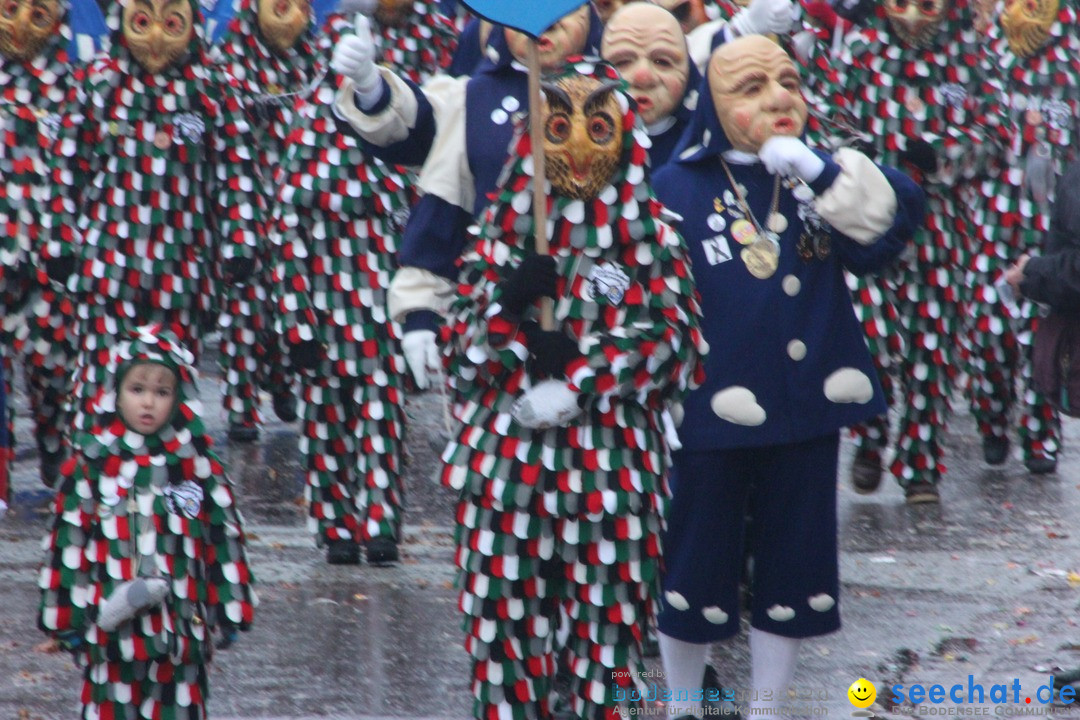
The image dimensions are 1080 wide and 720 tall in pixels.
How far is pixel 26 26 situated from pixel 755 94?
4458 mm

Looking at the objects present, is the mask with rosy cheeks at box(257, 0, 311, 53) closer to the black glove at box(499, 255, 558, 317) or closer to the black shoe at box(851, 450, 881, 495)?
the black shoe at box(851, 450, 881, 495)

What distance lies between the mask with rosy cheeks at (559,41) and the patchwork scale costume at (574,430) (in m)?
0.85

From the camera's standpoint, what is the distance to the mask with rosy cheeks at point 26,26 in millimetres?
8281

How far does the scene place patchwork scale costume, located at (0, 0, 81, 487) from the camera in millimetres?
8266

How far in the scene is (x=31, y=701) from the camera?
222 inches

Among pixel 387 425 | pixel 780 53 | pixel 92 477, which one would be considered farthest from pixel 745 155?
pixel 387 425

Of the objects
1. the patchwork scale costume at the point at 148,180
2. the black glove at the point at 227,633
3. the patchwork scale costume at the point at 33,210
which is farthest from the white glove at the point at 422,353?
the patchwork scale costume at the point at 33,210

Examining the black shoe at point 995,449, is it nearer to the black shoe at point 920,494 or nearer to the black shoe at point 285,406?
the black shoe at point 920,494

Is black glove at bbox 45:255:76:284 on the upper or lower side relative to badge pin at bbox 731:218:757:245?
upper

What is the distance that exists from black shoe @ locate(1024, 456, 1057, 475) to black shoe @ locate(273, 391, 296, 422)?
13.4ft

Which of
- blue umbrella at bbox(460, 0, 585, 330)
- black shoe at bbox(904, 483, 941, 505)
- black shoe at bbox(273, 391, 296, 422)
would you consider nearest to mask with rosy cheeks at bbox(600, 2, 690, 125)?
blue umbrella at bbox(460, 0, 585, 330)

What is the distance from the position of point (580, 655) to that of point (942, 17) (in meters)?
4.31

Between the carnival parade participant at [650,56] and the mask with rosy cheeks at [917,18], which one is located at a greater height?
the mask with rosy cheeks at [917,18]

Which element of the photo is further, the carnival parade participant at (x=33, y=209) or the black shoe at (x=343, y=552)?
the carnival parade participant at (x=33, y=209)
